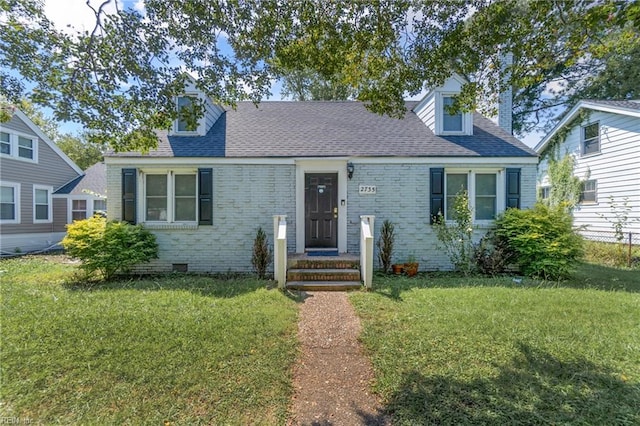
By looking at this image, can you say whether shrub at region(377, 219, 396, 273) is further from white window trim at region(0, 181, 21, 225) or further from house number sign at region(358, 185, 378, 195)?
white window trim at region(0, 181, 21, 225)

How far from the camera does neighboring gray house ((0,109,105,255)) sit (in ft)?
40.1

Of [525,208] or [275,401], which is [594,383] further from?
[525,208]

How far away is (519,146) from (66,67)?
10.6 m

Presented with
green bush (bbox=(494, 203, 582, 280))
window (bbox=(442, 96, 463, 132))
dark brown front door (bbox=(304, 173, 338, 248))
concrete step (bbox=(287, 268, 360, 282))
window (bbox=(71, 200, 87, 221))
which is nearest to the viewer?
concrete step (bbox=(287, 268, 360, 282))

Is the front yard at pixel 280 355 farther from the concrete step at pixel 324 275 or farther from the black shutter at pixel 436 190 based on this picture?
the black shutter at pixel 436 190

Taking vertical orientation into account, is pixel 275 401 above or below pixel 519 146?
below

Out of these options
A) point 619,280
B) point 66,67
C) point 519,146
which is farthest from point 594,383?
point 66,67

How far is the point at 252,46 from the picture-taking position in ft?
14.7

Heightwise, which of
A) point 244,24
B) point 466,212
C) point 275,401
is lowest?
point 275,401

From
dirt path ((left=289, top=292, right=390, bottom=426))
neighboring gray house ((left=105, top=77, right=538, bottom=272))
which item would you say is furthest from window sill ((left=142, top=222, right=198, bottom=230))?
dirt path ((left=289, top=292, right=390, bottom=426))

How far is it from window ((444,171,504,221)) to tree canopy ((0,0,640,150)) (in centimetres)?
378

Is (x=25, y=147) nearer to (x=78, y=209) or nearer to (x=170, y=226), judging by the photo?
(x=78, y=209)

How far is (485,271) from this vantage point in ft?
25.7

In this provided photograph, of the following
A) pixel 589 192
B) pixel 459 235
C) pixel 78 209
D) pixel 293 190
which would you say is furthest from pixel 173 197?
pixel 589 192
